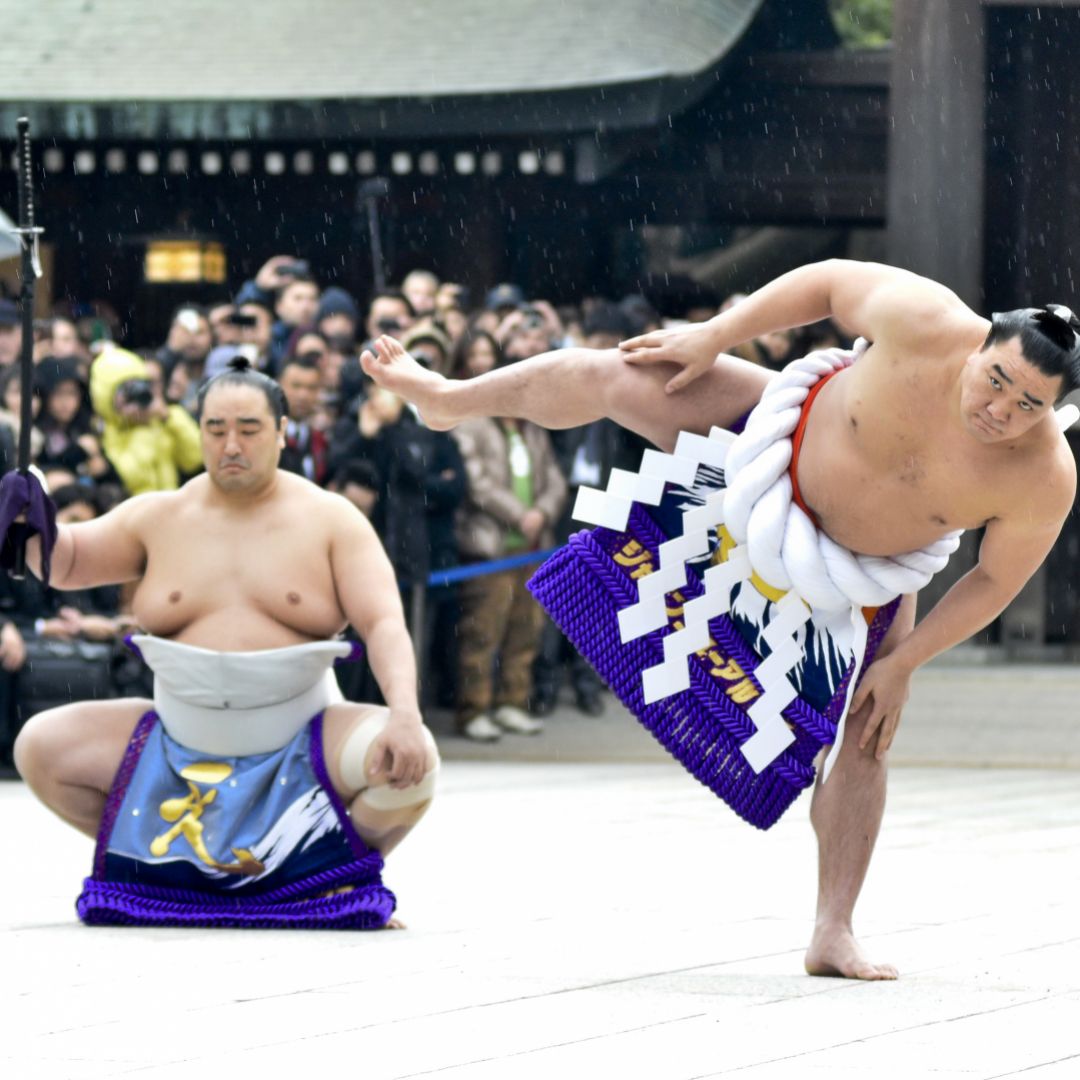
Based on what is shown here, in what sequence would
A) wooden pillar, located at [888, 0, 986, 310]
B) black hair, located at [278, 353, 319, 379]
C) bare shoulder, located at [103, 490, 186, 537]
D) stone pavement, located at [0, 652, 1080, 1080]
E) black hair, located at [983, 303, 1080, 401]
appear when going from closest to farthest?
stone pavement, located at [0, 652, 1080, 1080] → black hair, located at [983, 303, 1080, 401] → bare shoulder, located at [103, 490, 186, 537] → black hair, located at [278, 353, 319, 379] → wooden pillar, located at [888, 0, 986, 310]

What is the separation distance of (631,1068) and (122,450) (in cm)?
409

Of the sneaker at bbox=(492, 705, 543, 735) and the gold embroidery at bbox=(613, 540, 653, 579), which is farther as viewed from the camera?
the sneaker at bbox=(492, 705, 543, 735)

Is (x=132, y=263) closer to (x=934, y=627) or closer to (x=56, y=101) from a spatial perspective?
(x=56, y=101)

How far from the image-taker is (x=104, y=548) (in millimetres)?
3738

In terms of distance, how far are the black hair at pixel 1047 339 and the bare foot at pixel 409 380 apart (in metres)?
0.89

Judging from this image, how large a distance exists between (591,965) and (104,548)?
1.13 m

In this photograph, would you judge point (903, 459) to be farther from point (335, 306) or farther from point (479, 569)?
point (335, 306)

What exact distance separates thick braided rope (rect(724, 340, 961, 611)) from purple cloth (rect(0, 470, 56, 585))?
110 centimetres

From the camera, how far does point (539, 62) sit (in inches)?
359

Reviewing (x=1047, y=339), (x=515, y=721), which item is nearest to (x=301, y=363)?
(x=515, y=721)

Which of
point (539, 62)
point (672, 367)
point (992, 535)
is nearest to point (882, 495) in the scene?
point (992, 535)

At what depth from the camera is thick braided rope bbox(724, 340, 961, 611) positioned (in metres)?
3.18

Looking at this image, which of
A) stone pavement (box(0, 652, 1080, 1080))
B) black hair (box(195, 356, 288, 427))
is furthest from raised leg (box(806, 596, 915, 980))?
black hair (box(195, 356, 288, 427))

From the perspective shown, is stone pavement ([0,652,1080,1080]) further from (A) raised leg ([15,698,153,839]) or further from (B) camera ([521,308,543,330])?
(B) camera ([521,308,543,330])
